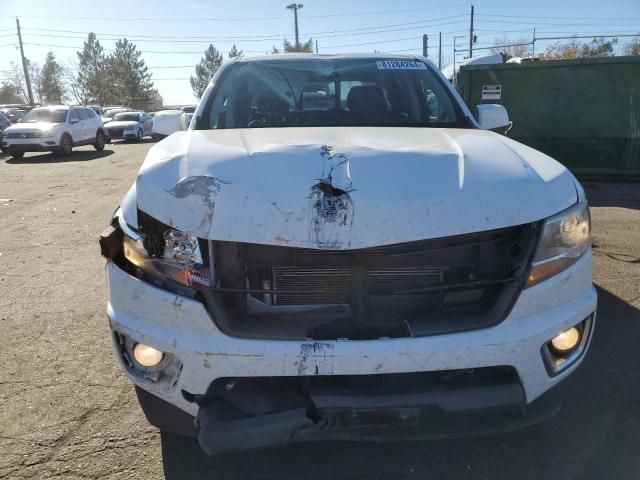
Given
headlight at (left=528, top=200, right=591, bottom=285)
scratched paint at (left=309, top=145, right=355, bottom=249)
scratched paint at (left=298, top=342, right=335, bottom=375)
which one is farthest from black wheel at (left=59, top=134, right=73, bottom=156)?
headlight at (left=528, top=200, right=591, bottom=285)

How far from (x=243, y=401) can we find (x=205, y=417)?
0.15m

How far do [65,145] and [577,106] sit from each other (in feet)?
52.7

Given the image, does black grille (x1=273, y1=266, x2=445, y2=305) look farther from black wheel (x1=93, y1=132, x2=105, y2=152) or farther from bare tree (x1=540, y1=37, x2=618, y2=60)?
bare tree (x1=540, y1=37, x2=618, y2=60)

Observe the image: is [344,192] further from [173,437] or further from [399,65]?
[399,65]

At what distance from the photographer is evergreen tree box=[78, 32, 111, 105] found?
69.4 m

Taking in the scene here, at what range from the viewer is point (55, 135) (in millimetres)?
17312

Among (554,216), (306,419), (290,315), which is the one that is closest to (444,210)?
(554,216)

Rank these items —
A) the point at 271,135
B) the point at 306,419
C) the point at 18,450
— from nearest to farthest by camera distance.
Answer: the point at 306,419 < the point at 18,450 < the point at 271,135

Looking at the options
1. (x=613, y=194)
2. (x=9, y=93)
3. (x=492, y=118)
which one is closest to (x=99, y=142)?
(x=613, y=194)

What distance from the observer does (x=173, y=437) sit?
2.50 metres

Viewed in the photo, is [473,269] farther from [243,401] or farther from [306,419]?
[243,401]

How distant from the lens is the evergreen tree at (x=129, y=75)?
228ft

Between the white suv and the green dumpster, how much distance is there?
46.6 feet

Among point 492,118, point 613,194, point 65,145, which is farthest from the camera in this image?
point 65,145
